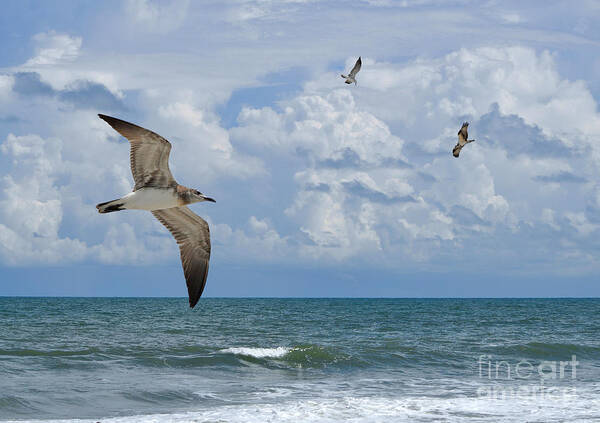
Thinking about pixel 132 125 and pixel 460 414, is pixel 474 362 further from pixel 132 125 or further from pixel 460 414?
pixel 132 125

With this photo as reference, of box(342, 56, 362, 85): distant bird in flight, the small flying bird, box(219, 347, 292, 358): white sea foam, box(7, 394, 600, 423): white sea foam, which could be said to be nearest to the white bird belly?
box(7, 394, 600, 423): white sea foam

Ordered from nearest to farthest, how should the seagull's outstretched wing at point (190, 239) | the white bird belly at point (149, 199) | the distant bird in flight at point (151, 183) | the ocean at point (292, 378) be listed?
the distant bird in flight at point (151, 183) < the white bird belly at point (149, 199) < the seagull's outstretched wing at point (190, 239) < the ocean at point (292, 378)

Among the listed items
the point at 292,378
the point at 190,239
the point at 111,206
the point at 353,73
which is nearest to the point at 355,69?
the point at 353,73

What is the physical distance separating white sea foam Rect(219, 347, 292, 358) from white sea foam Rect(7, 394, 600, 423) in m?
7.93

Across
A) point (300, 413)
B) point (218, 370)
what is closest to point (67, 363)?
point (218, 370)

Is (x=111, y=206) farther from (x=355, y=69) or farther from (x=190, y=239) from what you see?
(x=355, y=69)

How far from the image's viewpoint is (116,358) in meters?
21.6

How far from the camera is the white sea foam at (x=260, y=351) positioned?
74.7 ft

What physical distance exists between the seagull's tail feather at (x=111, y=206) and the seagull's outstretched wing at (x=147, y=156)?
0.29 metres

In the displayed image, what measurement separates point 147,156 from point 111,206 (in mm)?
779

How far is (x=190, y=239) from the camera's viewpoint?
11.3 m

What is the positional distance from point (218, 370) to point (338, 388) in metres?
4.25

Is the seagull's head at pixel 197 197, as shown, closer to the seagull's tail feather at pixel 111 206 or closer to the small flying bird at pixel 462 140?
the seagull's tail feather at pixel 111 206

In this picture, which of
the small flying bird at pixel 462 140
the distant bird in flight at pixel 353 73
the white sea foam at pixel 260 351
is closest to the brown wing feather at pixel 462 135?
the small flying bird at pixel 462 140
